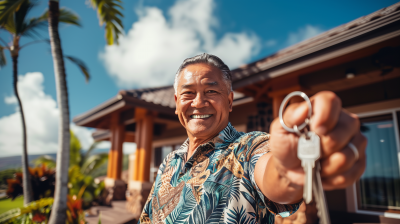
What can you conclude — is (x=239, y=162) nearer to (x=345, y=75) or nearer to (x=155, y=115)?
(x=345, y=75)

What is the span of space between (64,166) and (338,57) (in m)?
5.94

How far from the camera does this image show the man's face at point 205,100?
1295mm

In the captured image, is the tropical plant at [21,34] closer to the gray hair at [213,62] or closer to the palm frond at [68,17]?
the palm frond at [68,17]

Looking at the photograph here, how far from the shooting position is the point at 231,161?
109 centimetres

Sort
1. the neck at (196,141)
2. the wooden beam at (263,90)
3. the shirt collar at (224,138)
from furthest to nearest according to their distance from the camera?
1. the wooden beam at (263,90)
2. the neck at (196,141)
3. the shirt collar at (224,138)

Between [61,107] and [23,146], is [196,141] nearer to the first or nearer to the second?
[61,107]

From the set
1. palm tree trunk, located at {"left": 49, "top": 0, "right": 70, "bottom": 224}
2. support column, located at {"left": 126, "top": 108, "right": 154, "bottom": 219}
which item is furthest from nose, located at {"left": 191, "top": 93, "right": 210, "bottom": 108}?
support column, located at {"left": 126, "top": 108, "right": 154, "bottom": 219}

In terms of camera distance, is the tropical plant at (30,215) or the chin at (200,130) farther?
the tropical plant at (30,215)

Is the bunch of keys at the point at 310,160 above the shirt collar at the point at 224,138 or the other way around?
the other way around

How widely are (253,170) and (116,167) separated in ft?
29.7

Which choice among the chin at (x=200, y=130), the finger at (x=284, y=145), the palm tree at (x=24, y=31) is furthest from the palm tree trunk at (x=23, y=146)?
the finger at (x=284, y=145)

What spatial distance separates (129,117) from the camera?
327 inches

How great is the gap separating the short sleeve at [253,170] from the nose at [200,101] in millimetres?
342

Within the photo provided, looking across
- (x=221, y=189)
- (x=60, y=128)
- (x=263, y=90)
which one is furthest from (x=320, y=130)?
(x=60, y=128)
